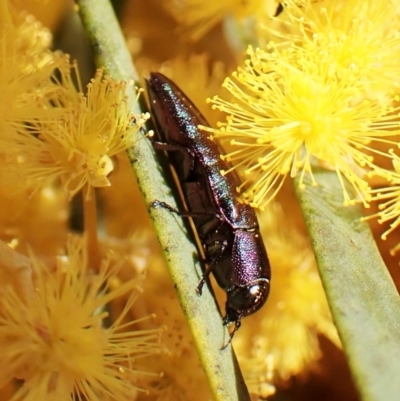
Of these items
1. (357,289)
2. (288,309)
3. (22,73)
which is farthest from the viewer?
(288,309)

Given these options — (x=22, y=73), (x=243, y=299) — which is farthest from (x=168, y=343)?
(x=22, y=73)

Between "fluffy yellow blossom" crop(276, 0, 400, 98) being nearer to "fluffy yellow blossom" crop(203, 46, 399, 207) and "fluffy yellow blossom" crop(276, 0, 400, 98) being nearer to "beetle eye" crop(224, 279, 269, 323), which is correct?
"fluffy yellow blossom" crop(203, 46, 399, 207)

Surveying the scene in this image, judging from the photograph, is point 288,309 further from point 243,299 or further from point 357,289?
point 357,289

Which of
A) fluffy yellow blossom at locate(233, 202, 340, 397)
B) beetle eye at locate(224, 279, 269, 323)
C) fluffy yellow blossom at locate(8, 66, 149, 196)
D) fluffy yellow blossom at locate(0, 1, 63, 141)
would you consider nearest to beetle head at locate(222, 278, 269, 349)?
beetle eye at locate(224, 279, 269, 323)

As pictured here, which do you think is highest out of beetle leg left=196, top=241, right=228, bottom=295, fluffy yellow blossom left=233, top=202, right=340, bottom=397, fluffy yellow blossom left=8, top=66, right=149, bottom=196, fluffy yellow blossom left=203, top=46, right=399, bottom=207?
fluffy yellow blossom left=8, top=66, right=149, bottom=196

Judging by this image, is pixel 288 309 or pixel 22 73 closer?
pixel 22 73

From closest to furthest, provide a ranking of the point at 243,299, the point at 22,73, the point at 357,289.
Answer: the point at 357,289
the point at 22,73
the point at 243,299

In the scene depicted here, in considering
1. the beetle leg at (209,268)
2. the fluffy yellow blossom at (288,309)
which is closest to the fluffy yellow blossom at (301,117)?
the beetle leg at (209,268)
